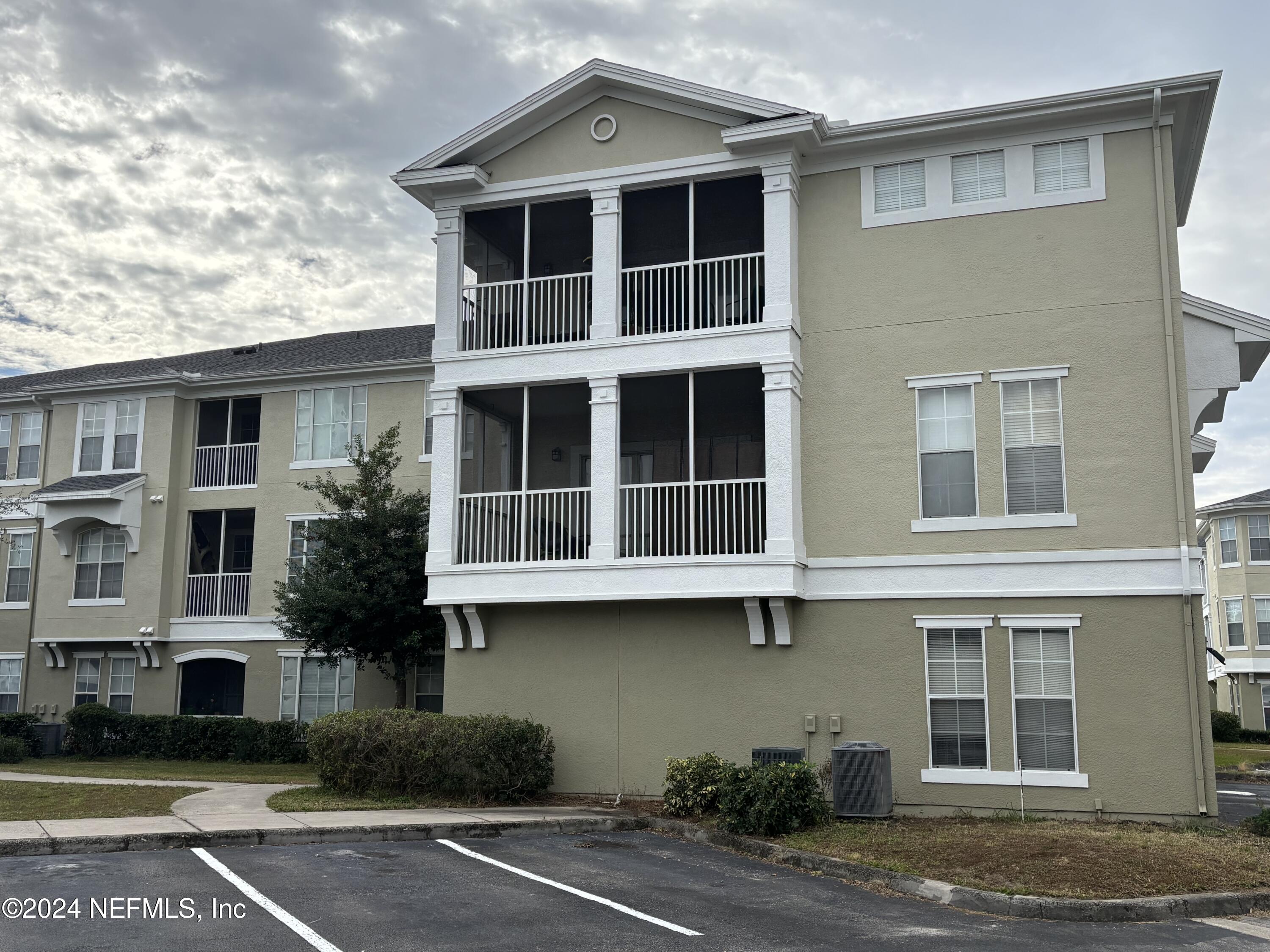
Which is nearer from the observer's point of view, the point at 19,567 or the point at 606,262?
the point at 606,262

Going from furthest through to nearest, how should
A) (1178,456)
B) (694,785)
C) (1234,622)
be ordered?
(1234,622) → (1178,456) → (694,785)

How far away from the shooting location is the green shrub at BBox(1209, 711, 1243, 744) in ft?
121

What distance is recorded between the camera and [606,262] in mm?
16641

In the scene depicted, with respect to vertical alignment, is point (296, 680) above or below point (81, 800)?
above

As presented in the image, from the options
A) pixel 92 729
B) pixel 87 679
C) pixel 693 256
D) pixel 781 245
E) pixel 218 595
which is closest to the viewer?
pixel 781 245

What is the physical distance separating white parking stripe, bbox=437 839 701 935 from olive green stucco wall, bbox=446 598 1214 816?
13.5 feet

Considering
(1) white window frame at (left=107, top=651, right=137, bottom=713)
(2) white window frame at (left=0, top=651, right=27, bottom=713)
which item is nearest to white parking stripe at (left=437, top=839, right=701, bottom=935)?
(1) white window frame at (left=107, top=651, right=137, bottom=713)

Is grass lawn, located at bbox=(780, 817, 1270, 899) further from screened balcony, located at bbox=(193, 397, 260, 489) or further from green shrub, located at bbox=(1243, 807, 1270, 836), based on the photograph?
screened balcony, located at bbox=(193, 397, 260, 489)

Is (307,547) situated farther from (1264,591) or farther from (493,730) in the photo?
(1264,591)

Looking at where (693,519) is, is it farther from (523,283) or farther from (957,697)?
(523,283)

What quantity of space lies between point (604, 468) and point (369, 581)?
6495 mm

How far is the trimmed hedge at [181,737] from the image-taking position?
23.5m

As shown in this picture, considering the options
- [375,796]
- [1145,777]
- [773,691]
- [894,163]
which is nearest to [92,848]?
[375,796]

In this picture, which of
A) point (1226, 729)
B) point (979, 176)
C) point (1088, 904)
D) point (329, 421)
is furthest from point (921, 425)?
point (1226, 729)
